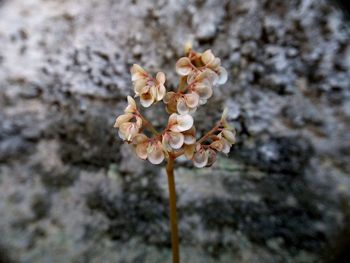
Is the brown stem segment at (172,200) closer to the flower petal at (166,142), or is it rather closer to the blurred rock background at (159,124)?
the flower petal at (166,142)

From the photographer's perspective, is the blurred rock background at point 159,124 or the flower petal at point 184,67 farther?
the blurred rock background at point 159,124

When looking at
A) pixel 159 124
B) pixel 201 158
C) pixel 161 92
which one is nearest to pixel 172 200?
pixel 201 158

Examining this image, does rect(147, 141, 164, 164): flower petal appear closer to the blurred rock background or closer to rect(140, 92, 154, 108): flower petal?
rect(140, 92, 154, 108): flower petal

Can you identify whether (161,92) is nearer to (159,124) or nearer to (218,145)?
(218,145)

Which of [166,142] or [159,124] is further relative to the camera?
[159,124]

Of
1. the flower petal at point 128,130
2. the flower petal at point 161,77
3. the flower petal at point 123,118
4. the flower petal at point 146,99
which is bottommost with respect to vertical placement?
the flower petal at point 128,130

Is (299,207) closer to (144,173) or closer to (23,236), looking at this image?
(144,173)

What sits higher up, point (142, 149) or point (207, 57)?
point (207, 57)

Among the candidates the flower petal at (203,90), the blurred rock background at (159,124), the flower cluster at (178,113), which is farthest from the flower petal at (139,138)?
the blurred rock background at (159,124)
